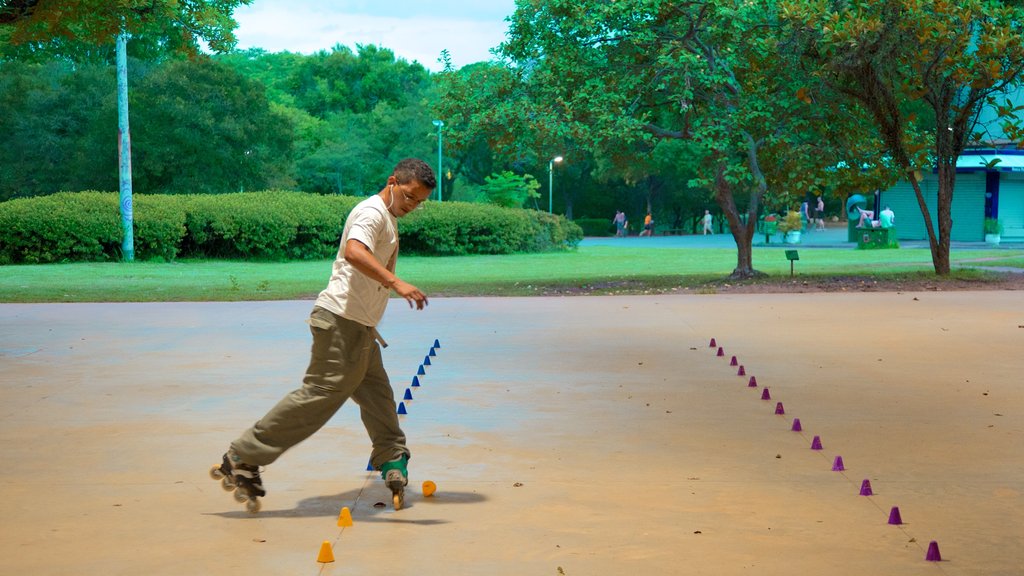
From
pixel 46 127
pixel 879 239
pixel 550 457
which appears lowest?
pixel 550 457

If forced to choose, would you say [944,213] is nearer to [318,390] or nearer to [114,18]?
[114,18]

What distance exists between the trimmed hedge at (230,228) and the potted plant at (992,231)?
1706 cm

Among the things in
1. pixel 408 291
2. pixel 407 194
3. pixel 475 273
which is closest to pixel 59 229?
pixel 475 273

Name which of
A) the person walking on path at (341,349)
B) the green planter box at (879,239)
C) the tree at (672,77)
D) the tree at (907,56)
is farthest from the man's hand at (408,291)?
the green planter box at (879,239)

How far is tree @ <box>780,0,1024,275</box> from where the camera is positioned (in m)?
19.1

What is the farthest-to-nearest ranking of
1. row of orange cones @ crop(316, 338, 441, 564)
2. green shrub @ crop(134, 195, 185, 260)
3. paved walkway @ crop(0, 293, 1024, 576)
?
green shrub @ crop(134, 195, 185, 260), paved walkway @ crop(0, 293, 1024, 576), row of orange cones @ crop(316, 338, 441, 564)

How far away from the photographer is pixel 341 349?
225 inches

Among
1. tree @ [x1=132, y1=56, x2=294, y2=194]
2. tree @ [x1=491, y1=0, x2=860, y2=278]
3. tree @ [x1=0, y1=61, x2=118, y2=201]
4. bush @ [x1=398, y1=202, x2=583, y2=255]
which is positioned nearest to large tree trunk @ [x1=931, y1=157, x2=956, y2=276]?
tree @ [x1=491, y1=0, x2=860, y2=278]

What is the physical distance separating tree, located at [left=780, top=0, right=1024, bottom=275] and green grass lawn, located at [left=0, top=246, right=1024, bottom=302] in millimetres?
3086

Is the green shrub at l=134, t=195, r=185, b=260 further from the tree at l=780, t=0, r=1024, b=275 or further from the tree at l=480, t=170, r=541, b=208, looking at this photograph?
the tree at l=480, t=170, r=541, b=208

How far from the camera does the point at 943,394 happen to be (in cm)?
929

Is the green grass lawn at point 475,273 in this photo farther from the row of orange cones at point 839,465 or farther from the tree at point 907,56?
the row of orange cones at point 839,465

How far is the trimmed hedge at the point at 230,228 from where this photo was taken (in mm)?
30812

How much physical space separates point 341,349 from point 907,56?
654 inches
